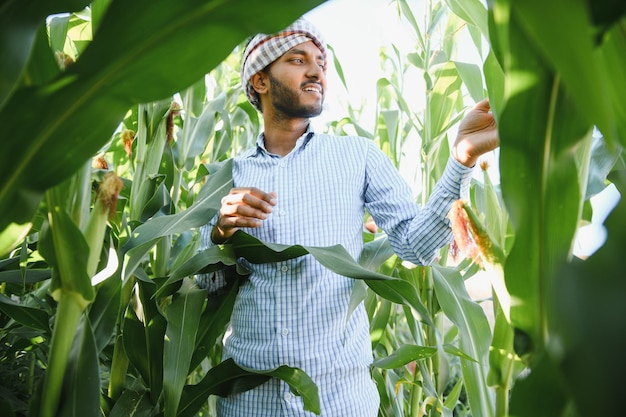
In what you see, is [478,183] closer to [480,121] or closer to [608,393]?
[480,121]

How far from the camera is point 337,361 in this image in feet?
3.25

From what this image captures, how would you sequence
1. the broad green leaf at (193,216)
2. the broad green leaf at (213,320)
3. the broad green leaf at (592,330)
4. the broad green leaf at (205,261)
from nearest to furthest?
the broad green leaf at (592,330)
the broad green leaf at (193,216)
the broad green leaf at (205,261)
the broad green leaf at (213,320)

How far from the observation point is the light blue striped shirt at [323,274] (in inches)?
38.4

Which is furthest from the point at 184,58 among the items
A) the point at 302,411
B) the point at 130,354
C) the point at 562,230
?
the point at 302,411

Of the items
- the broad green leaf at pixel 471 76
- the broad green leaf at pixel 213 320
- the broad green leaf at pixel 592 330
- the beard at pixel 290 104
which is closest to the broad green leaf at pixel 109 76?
the broad green leaf at pixel 592 330

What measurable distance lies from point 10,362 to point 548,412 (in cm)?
87

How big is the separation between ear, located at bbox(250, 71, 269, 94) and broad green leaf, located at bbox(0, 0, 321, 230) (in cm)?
97

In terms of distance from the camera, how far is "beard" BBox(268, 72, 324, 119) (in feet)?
4.13

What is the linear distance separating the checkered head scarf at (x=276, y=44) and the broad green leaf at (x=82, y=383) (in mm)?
897

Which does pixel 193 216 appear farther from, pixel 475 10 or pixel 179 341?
pixel 475 10

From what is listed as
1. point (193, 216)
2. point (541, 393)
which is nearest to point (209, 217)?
point (193, 216)

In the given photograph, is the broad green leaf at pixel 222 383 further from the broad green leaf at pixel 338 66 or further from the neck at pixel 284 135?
the broad green leaf at pixel 338 66

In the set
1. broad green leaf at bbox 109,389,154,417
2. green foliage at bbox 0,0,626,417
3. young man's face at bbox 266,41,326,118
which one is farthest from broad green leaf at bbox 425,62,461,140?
broad green leaf at bbox 109,389,154,417

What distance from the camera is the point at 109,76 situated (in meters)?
0.41
